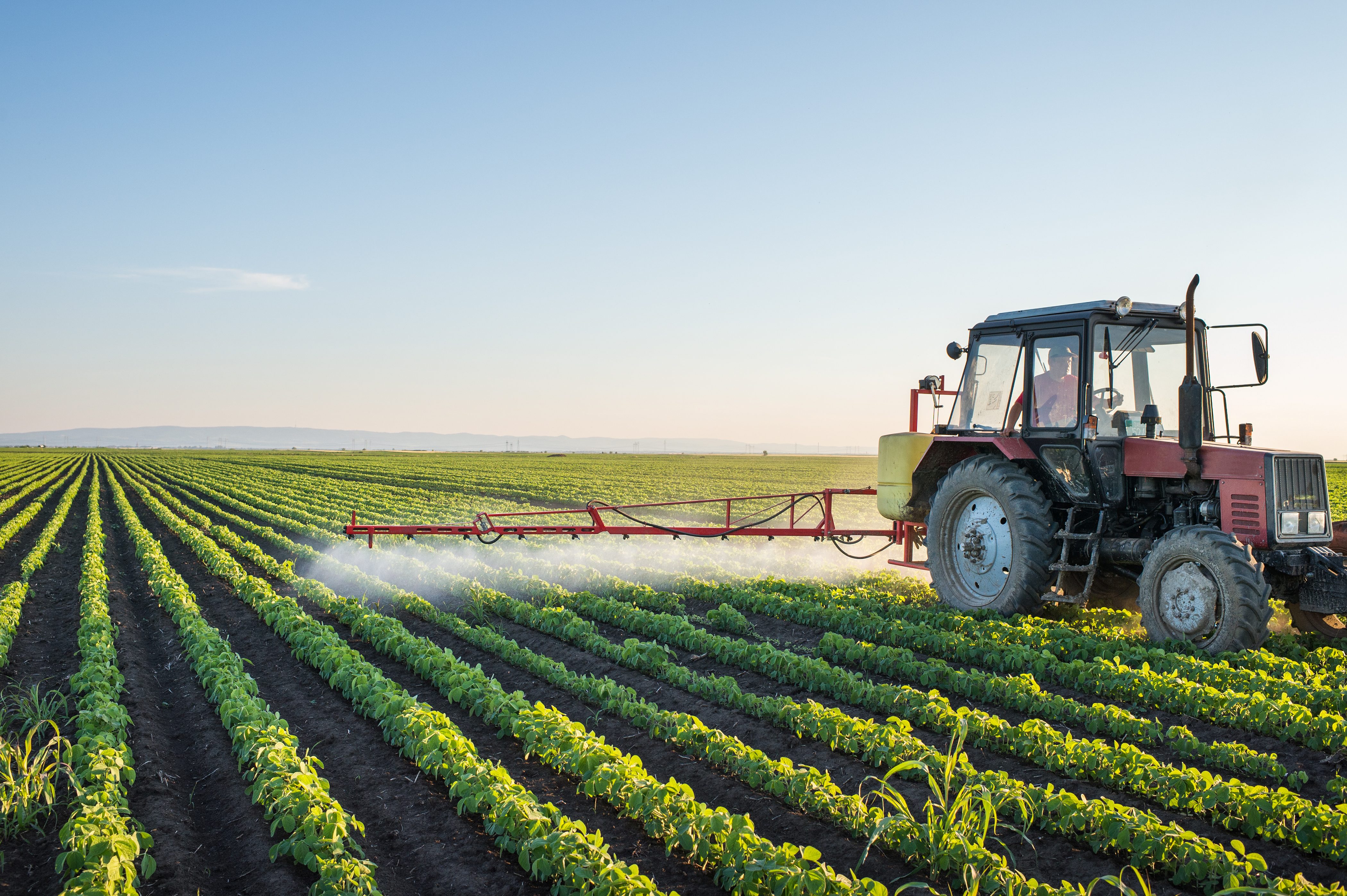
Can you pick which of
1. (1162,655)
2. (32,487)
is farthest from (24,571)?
(32,487)

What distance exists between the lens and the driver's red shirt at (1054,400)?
7375mm

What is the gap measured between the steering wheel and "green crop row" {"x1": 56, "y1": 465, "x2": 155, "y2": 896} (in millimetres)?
7094

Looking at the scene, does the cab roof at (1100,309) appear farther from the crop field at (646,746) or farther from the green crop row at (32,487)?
the green crop row at (32,487)

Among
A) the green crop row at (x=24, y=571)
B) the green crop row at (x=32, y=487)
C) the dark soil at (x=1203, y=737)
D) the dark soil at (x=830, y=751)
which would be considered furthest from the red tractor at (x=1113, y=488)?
the green crop row at (x=32, y=487)

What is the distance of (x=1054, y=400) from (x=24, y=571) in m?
13.7

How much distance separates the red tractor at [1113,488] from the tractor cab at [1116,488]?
0.05 ft

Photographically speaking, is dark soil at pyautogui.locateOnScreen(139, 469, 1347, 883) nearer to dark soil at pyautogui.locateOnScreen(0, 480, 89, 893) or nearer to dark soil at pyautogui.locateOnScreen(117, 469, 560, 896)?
dark soil at pyautogui.locateOnScreen(117, 469, 560, 896)

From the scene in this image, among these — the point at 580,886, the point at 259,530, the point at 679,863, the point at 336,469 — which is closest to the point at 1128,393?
the point at 679,863

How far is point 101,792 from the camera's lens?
429 centimetres

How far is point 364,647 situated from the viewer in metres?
8.12

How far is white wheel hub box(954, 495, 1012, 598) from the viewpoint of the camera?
791cm

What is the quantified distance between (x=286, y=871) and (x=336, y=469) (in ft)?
172

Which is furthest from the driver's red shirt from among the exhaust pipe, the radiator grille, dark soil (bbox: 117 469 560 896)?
dark soil (bbox: 117 469 560 896)

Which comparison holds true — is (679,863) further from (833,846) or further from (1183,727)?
(1183,727)
